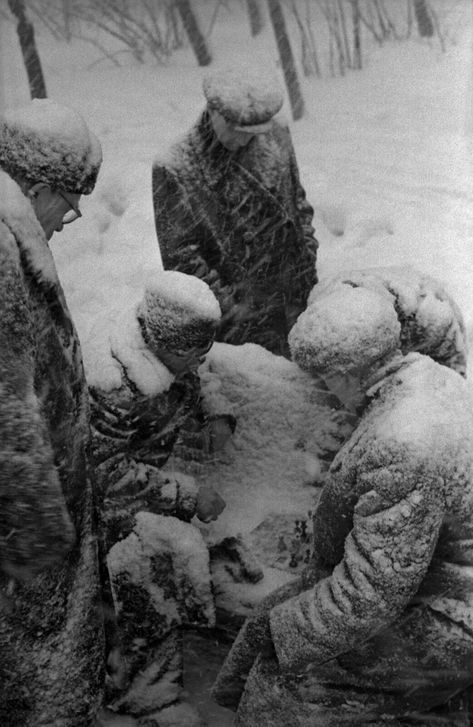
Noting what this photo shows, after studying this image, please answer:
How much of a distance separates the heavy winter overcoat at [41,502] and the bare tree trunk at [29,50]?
287 centimetres

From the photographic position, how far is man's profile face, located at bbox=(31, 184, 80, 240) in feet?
6.07

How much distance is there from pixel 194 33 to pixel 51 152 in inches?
126

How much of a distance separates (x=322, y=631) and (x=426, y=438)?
1.73ft

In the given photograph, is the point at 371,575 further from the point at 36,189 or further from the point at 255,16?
the point at 255,16

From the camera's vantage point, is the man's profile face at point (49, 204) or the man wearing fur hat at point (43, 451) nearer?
the man wearing fur hat at point (43, 451)

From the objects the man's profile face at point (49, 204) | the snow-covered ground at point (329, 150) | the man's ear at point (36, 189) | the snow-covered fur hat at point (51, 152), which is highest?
the snow-covered fur hat at point (51, 152)

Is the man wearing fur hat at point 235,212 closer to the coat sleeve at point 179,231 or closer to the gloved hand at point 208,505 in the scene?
the coat sleeve at point 179,231

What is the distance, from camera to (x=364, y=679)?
78.7 inches

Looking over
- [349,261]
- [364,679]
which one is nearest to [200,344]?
[364,679]

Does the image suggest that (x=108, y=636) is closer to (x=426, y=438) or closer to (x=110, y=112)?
(x=426, y=438)

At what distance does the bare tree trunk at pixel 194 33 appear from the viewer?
4508 millimetres

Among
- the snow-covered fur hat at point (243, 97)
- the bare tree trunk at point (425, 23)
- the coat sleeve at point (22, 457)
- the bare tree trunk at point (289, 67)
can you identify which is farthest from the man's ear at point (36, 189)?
the bare tree trunk at point (425, 23)

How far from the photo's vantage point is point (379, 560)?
1.80 m

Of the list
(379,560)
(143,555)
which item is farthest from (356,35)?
(379,560)
